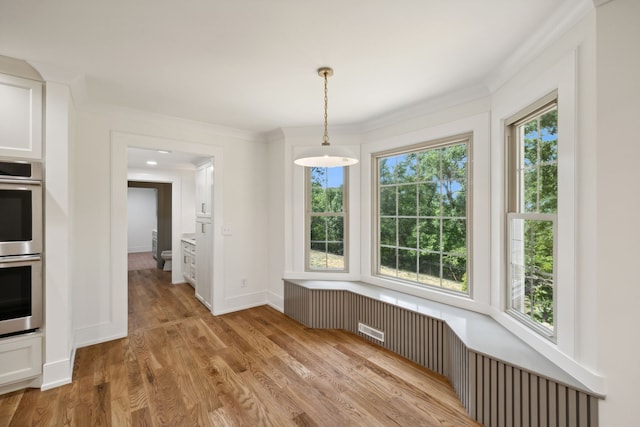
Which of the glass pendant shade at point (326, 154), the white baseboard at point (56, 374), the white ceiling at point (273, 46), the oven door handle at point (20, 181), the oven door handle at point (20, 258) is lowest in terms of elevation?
the white baseboard at point (56, 374)

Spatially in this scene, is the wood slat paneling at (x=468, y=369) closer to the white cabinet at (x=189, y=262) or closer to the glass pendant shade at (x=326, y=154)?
the glass pendant shade at (x=326, y=154)

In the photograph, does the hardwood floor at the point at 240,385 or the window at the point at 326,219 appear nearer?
the hardwood floor at the point at 240,385

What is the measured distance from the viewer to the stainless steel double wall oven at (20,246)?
203cm

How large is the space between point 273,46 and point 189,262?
4.55m

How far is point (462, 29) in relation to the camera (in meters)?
1.74

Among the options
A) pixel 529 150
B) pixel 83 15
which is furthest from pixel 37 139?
pixel 529 150

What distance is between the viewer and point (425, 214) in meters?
3.02

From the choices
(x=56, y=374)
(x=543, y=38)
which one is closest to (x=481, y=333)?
(x=543, y=38)

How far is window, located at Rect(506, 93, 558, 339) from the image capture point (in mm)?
1864

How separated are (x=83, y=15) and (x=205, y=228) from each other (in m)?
2.99

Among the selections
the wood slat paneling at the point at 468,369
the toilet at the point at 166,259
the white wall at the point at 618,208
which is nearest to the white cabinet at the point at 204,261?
the wood slat paneling at the point at 468,369

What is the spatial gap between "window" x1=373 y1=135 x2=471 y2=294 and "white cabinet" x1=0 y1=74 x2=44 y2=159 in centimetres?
316

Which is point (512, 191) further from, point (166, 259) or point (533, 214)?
point (166, 259)

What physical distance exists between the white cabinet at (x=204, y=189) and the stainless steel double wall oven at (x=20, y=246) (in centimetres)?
196
